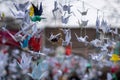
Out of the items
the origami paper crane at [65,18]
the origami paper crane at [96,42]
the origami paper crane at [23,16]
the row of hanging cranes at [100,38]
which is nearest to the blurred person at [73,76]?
the row of hanging cranes at [100,38]

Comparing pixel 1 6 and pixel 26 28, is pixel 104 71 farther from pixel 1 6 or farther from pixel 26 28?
pixel 26 28

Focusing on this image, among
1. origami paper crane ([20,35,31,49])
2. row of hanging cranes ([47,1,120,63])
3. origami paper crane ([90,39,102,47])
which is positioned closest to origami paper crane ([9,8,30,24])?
origami paper crane ([20,35,31,49])

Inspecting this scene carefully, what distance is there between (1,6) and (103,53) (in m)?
0.67

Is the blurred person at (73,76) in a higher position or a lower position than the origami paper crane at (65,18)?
lower

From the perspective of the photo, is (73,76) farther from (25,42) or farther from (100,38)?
(25,42)

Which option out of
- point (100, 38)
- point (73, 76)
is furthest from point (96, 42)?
point (73, 76)

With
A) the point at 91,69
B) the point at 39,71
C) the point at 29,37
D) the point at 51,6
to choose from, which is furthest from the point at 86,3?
the point at 91,69

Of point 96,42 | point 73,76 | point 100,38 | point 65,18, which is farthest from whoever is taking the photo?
point 73,76

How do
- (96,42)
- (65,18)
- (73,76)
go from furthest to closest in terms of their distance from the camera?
(73,76), (96,42), (65,18)

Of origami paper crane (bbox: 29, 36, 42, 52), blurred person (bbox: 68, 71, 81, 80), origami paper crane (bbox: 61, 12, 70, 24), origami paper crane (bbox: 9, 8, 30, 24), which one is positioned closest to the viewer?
origami paper crane (bbox: 9, 8, 30, 24)

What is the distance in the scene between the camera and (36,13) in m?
1.46

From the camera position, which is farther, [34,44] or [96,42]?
[96,42]

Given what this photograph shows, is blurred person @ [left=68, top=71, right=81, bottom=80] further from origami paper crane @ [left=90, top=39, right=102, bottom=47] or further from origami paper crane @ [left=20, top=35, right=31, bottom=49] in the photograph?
origami paper crane @ [left=20, top=35, right=31, bottom=49]

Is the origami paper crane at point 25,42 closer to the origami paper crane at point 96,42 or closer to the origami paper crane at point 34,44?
the origami paper crane at point 34,44
